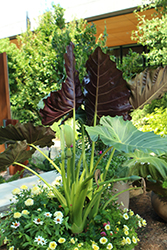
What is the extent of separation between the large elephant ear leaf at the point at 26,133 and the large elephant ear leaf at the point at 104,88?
0.41 metres

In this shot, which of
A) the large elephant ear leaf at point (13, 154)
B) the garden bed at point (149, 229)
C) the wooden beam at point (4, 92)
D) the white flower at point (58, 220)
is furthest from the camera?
the wooden beam at point (4, 92)

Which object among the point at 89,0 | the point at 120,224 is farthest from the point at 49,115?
the point at 89,0

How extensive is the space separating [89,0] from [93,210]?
8.17m

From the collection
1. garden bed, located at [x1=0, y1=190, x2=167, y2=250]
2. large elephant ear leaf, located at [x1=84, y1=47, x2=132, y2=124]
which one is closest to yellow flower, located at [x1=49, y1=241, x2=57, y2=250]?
garden bed, located at [x1=0, y1=190, x2=167, y2=250]

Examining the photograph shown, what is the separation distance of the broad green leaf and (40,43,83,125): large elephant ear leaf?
0.52 m

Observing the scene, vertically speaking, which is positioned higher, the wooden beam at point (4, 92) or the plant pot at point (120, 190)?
the wooden beam at point (4, 92)

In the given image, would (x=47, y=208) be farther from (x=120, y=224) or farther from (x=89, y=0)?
(x=89, y=0)

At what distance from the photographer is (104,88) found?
175cm

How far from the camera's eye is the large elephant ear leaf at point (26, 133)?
1.69 m

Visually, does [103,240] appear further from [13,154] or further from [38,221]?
[13,154]

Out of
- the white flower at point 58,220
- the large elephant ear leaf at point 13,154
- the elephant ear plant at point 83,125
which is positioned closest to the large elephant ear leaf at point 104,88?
the elephant ear plant at point 83,125

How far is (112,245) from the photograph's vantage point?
1505 mm

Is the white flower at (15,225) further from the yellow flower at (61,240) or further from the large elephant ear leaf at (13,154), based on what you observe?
the large elephant ear leaf at (13,154)

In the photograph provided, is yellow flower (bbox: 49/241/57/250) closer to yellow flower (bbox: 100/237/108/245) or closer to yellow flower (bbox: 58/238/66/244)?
yellow flower (bbox: 58/238/66/244)
